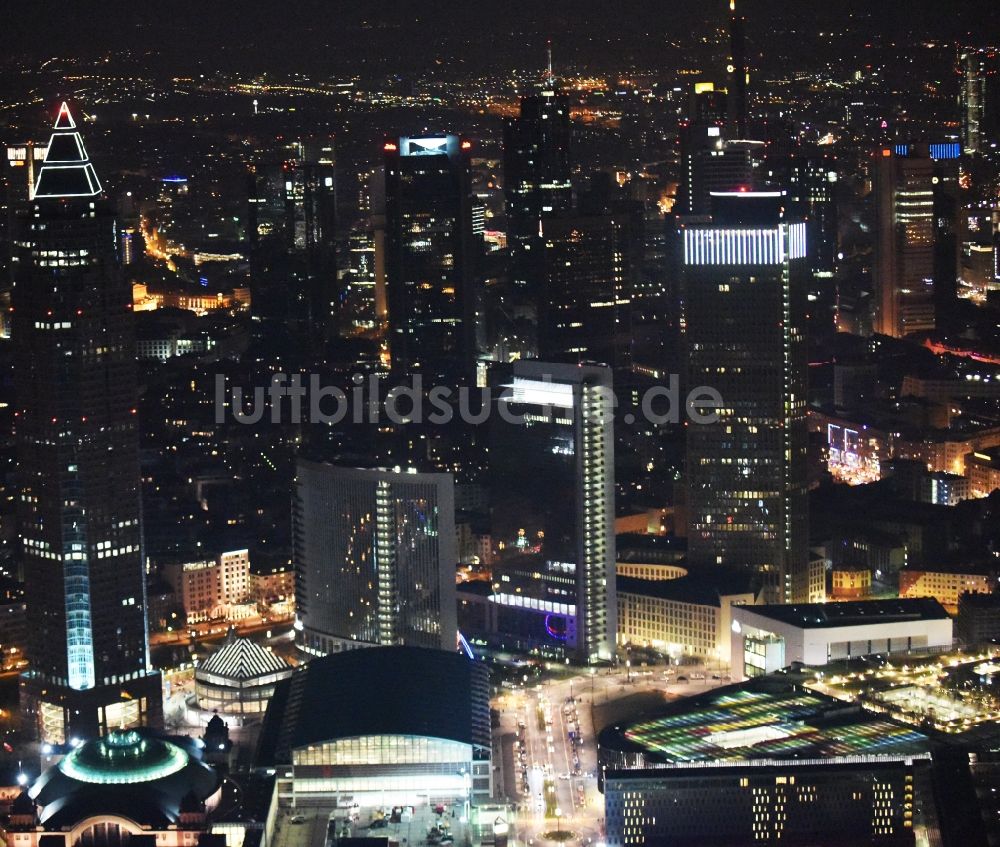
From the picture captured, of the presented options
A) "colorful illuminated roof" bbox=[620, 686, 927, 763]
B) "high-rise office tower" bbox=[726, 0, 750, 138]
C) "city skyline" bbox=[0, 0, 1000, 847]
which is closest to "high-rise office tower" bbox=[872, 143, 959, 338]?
"city skyline" bbox=[0, 0, 1000, 847]

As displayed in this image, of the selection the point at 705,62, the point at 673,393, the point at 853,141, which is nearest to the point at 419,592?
the point at 673,393

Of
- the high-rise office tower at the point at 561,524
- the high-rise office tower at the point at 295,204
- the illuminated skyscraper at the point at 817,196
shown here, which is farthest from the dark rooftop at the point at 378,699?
the illuminated skyscraper at the point at 817,196

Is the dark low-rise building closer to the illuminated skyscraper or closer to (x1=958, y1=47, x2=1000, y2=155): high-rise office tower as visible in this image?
(x1=958, y1=47, x2=1000, y2=155): high-rise office tower

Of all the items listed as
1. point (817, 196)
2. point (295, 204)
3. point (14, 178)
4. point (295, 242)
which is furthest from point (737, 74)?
point (14, 178)

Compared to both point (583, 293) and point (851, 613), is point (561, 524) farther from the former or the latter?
point (583, 293)

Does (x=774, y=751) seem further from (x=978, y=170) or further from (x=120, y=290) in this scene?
(x=978, y=170)

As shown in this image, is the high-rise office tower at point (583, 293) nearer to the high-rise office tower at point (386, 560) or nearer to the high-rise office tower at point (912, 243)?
the high-rise office tower at point (912, 243)
